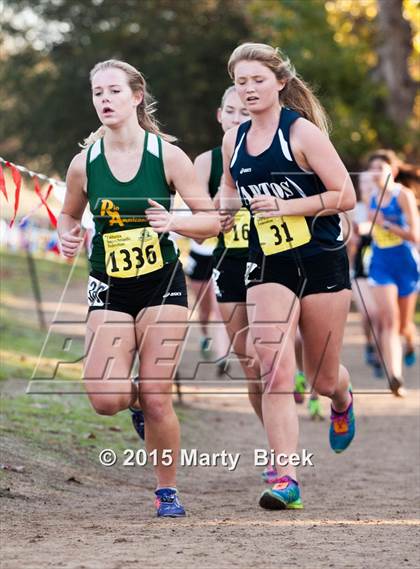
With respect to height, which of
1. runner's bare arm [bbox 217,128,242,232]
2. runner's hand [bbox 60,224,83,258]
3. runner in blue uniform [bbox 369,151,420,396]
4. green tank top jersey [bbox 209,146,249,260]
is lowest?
runner's hand [bbox 60,224,83,258]

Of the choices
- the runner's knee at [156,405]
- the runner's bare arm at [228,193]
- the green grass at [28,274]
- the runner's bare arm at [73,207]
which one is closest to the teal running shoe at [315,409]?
the runner's bare arm at [228,193]

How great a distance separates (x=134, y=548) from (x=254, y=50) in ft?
9.03

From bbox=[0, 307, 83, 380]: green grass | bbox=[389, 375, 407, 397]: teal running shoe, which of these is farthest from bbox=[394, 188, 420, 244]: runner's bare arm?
bbox=[0, 307, 83, 380]: green grass

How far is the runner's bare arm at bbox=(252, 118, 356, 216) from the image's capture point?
6.22 meters

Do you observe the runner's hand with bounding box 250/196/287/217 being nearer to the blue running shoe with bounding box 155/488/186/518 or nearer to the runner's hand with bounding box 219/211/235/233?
the runner's hand with bounding box 219/211/235/233

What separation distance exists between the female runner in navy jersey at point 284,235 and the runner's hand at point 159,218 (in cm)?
51

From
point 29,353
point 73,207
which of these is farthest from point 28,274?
point 73,207

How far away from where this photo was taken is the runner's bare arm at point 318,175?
622cm

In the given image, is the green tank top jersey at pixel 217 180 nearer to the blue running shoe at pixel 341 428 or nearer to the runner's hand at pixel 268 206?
the blue running shoe at pixel 341 428

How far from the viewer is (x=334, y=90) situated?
2828 cm

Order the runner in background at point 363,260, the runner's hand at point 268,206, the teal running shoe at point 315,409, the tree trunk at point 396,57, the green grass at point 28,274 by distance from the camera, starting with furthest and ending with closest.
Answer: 1. the green grass at point 28,274
2. the tree trunk at point 396,57
3. the runner in background at point 363,260
4. the teal running shoe at point 315,409
5. the runner's hand at point 268,206

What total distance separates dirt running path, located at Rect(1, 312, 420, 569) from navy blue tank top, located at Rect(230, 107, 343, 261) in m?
1.41

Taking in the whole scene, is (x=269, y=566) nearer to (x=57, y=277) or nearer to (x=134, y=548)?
(x=134, y=548)

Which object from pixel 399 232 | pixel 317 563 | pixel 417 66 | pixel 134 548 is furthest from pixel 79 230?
pixel 417 66
